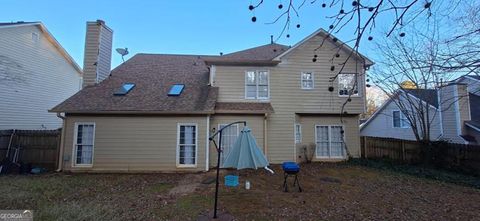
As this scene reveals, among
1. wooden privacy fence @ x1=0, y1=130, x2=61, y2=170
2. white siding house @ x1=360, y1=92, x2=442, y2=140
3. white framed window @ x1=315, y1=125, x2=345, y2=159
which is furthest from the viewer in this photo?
white siding house @ x1=360, y1=92, x2=442, y2=140

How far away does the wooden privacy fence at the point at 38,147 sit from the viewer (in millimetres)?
11281

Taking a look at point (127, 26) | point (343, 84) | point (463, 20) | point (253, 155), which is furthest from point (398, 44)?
point (127, 26)

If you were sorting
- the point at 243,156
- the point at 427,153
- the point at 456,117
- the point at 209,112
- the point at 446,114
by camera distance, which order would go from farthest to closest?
the point at 446,114
the point at 456,117
the point at 427,153
the point at 209,112
the point at 243,156

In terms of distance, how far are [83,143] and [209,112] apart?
574 centimetres

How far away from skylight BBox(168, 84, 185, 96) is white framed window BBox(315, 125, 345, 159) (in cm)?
713

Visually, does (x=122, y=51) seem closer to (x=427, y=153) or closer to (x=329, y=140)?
(x=329, y=140)

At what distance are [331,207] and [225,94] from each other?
7500 mm

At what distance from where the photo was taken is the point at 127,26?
47.0 feet

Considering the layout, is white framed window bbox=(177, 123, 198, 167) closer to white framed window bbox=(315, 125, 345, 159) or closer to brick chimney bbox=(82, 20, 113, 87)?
brick chimney bbox=(82, 20, 113, 87)

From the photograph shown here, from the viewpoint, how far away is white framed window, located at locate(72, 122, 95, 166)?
35.4 feet

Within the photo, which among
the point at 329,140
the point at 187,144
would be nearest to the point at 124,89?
the point at 187,144

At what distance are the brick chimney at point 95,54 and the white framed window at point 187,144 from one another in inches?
216

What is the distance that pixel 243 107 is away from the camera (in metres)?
11.7

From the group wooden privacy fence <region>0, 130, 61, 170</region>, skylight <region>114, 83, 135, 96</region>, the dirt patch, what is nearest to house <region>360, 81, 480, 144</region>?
the dirt patch
